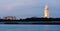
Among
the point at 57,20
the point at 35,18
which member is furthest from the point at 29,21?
the point at 57,20

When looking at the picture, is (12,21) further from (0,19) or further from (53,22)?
(53,22)

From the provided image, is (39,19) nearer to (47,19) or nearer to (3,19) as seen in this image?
(47,19)

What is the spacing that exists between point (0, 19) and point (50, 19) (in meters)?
8.32

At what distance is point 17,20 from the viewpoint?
177 feet

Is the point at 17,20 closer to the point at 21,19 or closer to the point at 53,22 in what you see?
the point at 21,19

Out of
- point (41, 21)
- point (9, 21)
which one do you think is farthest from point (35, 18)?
point (9, 21)

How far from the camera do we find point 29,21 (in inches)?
2149

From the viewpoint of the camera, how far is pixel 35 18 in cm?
5403

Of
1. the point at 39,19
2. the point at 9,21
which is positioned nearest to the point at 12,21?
the point at 9,21

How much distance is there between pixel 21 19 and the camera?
177ft

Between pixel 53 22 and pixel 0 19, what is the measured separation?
8791 mm

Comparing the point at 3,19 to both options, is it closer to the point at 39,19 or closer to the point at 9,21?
the point at 9,21

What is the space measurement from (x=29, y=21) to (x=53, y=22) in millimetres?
4054

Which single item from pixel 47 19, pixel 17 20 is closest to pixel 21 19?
pixel 17 20
